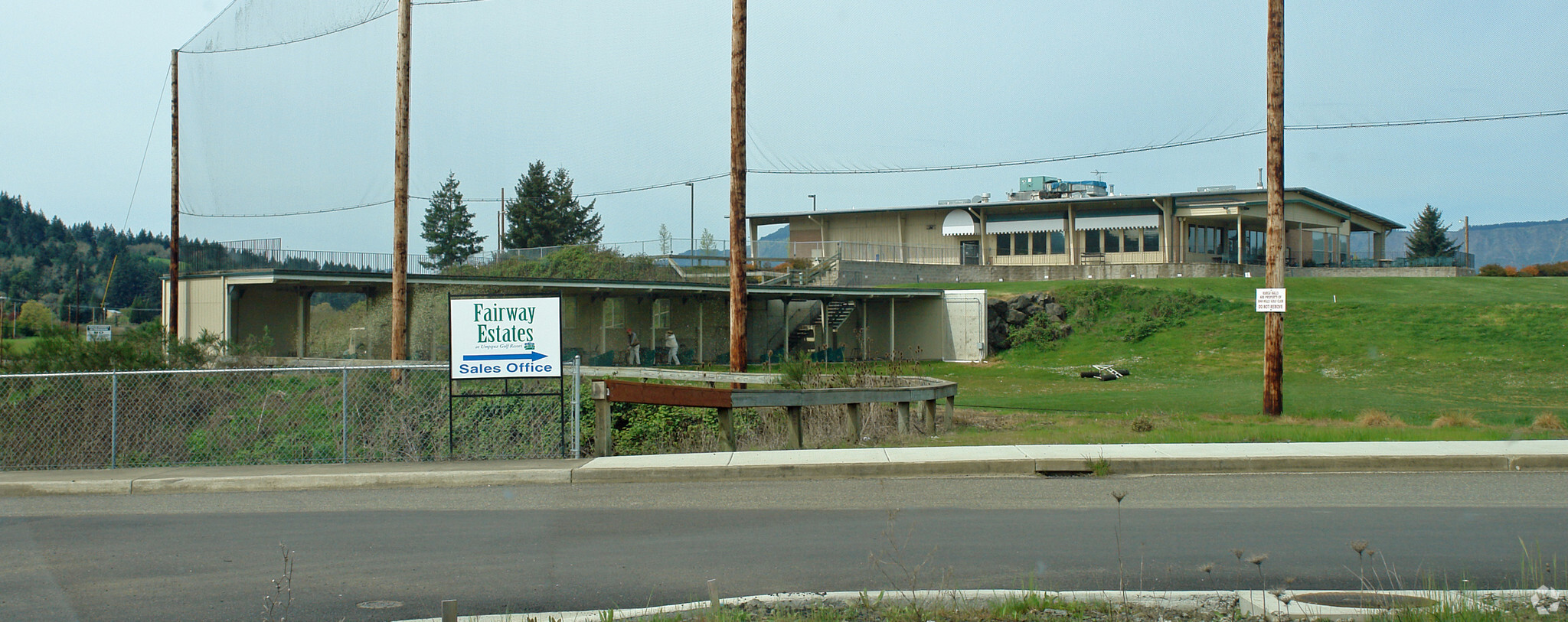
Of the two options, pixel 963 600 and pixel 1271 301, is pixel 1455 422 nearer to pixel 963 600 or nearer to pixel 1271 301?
pixel 1271 301

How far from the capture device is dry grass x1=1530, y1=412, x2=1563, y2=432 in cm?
1457

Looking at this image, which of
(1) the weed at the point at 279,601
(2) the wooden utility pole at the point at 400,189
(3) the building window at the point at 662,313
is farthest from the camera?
(3) the building window at the point at 662,313

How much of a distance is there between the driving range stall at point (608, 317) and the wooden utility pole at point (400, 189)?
6.10 meters

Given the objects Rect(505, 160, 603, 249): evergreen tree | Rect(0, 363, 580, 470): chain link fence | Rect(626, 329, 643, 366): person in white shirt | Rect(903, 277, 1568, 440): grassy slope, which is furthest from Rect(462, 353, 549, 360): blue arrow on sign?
Rect(505, 160, 603, 249): evergreen tree

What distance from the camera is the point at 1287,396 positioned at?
2358cm

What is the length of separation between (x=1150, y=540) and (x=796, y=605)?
328 cm

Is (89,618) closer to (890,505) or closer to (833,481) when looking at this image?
(890,505)

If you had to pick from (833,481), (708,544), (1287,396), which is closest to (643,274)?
(1287,396)

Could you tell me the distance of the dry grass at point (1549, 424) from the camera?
14570 millimetres

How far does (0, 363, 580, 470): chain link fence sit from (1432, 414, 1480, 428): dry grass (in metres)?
12.3

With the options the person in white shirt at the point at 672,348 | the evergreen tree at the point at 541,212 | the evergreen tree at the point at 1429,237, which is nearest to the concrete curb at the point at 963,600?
the person in white shirt at the point at 672,348

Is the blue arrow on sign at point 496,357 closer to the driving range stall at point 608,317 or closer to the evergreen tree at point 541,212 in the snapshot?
the driving range stall at point 608,317

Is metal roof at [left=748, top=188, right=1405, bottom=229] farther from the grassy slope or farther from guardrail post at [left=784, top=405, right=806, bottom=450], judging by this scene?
guardrail post at [left=784, top=405, right=806, bottom=450]

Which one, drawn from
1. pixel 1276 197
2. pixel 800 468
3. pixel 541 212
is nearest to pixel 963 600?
pixel 800 468
